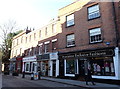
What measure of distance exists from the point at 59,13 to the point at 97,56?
397 inches

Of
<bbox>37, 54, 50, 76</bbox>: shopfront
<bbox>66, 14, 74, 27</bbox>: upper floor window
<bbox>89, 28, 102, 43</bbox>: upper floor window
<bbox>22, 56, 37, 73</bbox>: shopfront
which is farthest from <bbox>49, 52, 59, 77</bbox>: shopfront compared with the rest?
<bbox>89, 28, 102, 43</bbox>: upper floor window

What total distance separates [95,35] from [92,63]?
3.35 metres

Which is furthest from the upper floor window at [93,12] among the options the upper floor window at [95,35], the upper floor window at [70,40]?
the upper floor window at [70,40]

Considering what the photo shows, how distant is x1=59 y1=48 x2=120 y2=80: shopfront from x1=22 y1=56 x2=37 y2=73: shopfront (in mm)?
7876

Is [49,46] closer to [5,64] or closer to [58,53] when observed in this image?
[58,53]

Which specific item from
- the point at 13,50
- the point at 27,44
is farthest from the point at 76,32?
the point at 13,50

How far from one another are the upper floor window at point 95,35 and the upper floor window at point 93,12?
5.82ft

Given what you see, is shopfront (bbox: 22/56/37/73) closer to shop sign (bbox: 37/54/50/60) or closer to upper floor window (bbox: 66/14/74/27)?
shop sign (bbox: 37/54/50/60)

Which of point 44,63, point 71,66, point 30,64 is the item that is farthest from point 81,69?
point 30,64

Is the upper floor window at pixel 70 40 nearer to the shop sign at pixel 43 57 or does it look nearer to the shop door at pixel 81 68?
the shop door at pixel 81 68

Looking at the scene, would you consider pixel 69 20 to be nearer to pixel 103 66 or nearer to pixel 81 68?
pixel 81 68

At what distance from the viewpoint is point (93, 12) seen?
16.2 metres

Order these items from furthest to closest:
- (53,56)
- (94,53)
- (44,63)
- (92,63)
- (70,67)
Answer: (44,63) → (53,56) → (70,67) → (92,63) → (94,53)

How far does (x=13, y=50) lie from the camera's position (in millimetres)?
36594
